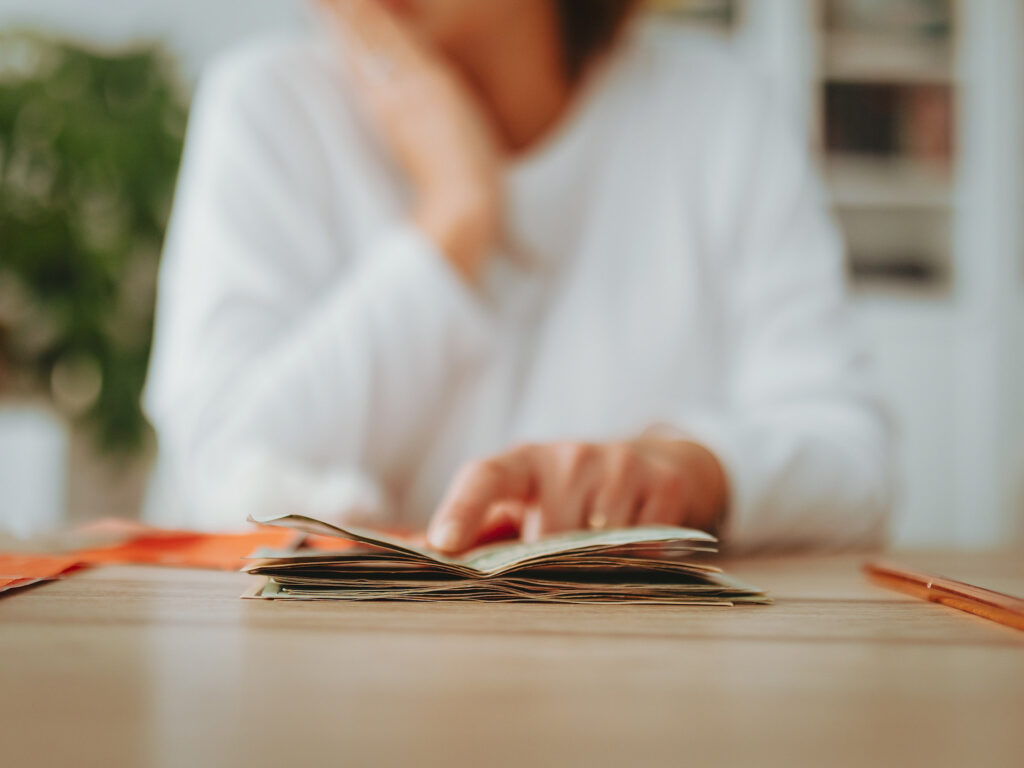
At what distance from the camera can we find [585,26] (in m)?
1.27

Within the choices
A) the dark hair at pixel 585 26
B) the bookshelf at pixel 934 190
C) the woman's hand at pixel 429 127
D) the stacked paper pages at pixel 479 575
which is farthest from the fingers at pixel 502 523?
the bookshelf at pixel 934 190

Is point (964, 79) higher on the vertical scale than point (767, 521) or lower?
higher

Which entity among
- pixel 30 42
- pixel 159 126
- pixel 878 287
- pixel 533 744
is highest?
pixel 30 42

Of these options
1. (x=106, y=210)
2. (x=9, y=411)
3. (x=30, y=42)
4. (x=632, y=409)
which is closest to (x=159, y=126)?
(x=106, y=210)

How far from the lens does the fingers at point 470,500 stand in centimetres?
50

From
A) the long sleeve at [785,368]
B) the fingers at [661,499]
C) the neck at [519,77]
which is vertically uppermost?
the neck at [519,77]

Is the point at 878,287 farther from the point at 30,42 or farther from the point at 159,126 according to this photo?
the point at 30,42

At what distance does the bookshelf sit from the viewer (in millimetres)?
2953

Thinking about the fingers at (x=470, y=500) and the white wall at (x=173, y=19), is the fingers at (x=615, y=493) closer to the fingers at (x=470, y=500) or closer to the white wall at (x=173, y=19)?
the fingers at (x=470, y=500)

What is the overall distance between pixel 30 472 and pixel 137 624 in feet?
7.26

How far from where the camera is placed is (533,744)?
22 cm

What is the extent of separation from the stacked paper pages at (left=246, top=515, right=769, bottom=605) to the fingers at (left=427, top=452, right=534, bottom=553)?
0.05m

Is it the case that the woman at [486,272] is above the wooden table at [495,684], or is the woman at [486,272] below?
above

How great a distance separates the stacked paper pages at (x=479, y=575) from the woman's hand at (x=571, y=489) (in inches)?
2.8
